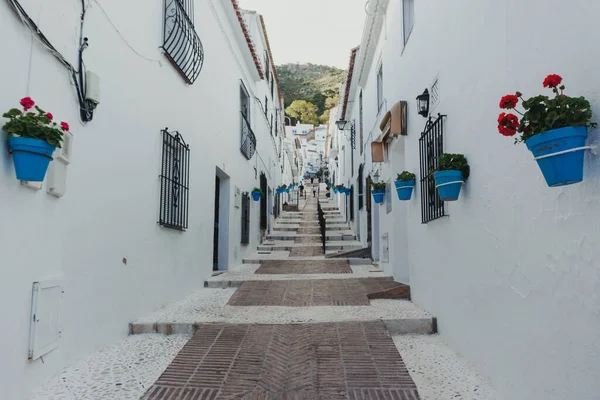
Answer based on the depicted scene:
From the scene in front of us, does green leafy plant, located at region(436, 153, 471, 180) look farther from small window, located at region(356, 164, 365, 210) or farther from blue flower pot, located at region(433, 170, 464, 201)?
small window, located at region(356, 164, 365, 210)

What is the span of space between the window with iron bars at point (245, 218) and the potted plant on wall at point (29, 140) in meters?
7.64

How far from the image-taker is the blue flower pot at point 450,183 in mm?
3386

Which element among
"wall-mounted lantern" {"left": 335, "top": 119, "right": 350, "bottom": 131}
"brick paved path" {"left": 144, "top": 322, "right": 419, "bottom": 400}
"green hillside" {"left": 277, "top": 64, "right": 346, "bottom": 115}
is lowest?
"brick paved path" {"left": 144, "top": 322, "right": 419, "bottom": 400}

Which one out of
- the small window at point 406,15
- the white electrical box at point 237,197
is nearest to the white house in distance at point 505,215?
the small window at point 406,15

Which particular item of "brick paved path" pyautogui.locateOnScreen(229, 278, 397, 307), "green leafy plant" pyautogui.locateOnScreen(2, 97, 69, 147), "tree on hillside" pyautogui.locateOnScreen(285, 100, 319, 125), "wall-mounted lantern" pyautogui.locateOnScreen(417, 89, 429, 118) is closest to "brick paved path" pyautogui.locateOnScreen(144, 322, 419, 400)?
"brick paved path" pyautogui.locateOnScreen(229, 278, 397, 307)

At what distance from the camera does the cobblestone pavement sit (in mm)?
8211

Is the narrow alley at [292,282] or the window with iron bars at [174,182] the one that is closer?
the narrow alley at [292,282]

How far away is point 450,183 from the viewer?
339 centimetres

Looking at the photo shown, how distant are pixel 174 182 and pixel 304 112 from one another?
5465 cm

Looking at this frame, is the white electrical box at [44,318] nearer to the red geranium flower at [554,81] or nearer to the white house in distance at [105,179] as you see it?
the white house in distance at [105,179]

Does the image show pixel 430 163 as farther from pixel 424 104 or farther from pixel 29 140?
pixel 29 140

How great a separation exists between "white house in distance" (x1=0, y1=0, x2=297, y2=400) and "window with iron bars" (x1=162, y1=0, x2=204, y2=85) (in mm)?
24

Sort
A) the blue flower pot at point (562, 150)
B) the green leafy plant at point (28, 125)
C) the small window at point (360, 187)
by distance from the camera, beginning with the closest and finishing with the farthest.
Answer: the blue flower pot at point (562, 150) → the green leafy plant at point (28, 125) → the small window at point (360, 187)

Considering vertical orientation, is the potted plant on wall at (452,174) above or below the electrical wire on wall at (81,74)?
below
